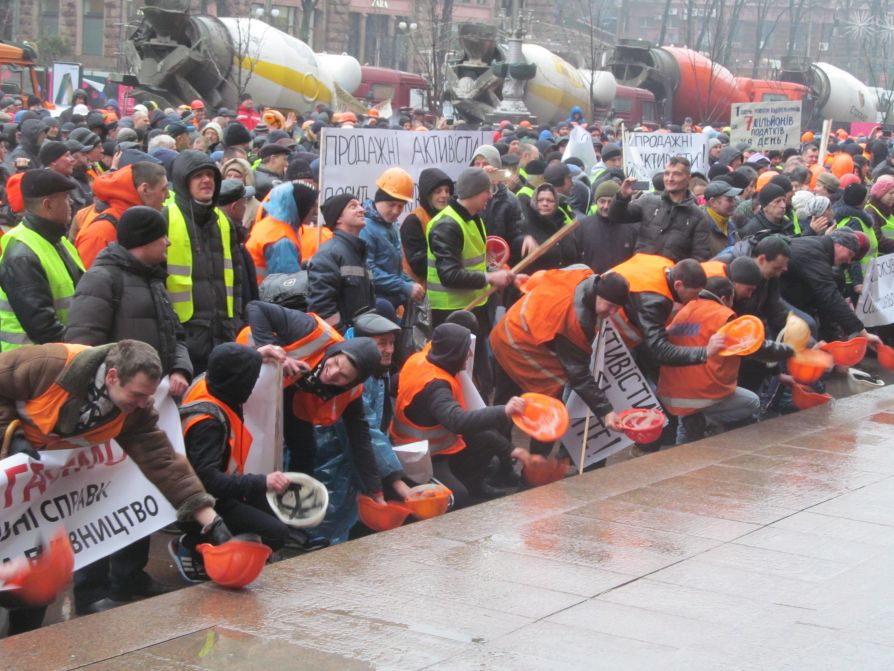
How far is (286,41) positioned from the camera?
1259 inches

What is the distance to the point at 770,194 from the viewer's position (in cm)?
1070

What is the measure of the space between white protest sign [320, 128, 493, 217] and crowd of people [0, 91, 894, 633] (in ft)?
0.71

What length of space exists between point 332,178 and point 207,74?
68.7 ft

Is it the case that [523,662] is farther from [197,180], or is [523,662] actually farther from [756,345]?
[756,345]

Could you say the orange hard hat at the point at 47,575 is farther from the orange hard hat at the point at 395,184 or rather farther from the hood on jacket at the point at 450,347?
the orange hard hat at the point at 395,184

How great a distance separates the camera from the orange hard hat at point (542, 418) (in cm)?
690

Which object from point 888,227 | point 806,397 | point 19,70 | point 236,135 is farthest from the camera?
point 19,70

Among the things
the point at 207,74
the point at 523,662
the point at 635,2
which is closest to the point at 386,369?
the point at 523,662

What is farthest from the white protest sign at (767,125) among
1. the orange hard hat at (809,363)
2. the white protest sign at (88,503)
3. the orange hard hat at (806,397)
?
the white protest sign at (88,503)

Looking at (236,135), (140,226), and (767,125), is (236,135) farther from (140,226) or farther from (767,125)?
(767,125)

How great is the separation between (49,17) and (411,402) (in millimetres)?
58534

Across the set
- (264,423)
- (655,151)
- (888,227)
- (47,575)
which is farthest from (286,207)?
(888,227)

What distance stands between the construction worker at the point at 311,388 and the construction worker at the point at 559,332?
5.31 feet

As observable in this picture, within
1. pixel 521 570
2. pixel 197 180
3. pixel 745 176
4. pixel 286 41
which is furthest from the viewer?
pixel 286 41
